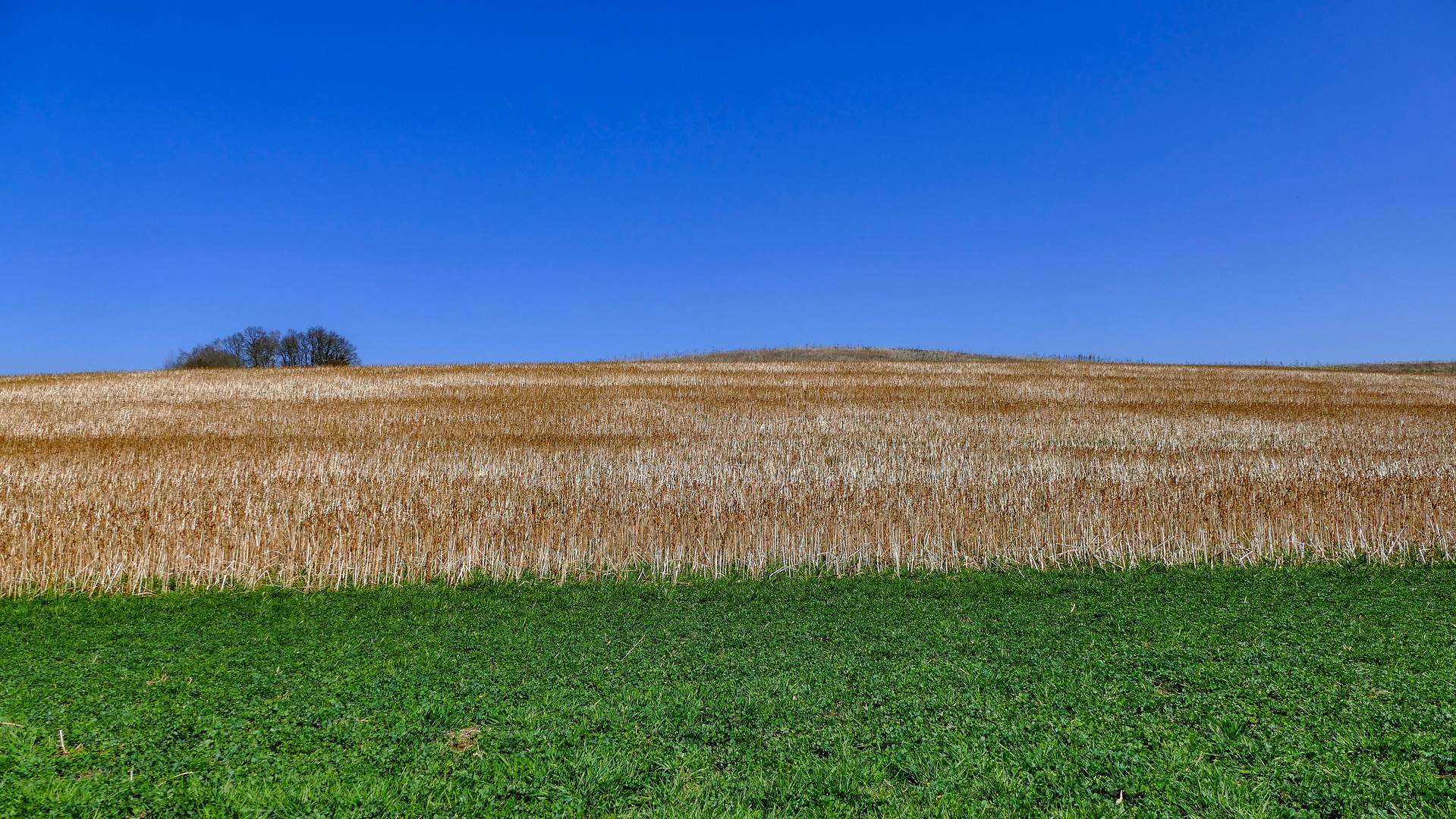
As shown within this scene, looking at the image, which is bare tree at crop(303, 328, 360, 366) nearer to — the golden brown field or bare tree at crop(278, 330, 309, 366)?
bare tree at crop(278, 330, 309, 366)

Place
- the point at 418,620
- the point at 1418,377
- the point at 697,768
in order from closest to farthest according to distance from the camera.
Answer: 1. the point at 697,768
2. the point at 418,620
3. the point at 1418,377

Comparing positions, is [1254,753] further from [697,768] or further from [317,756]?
[317,756]

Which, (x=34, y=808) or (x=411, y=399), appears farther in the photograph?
(x=411, y=399)

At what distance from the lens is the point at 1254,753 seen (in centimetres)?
367

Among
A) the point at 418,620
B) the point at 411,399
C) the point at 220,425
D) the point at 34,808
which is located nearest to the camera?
the point at 34,808

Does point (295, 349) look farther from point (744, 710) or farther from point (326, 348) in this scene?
point (744, 710)

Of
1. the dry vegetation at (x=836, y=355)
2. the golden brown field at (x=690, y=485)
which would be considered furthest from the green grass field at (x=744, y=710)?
the dry vegetation at (x=836, y=355)

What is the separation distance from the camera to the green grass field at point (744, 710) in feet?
11.2

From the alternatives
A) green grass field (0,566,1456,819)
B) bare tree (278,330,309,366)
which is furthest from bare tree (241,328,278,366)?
green grass field (0,566,1456,819)

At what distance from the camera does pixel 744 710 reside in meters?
4.19

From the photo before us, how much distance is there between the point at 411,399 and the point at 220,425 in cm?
637

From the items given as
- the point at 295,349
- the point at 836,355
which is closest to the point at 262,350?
the point at 295,349

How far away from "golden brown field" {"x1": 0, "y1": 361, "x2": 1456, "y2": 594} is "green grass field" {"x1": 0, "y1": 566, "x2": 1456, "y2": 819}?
153cm

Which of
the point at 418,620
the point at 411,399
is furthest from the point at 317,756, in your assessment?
the point at 411,399
